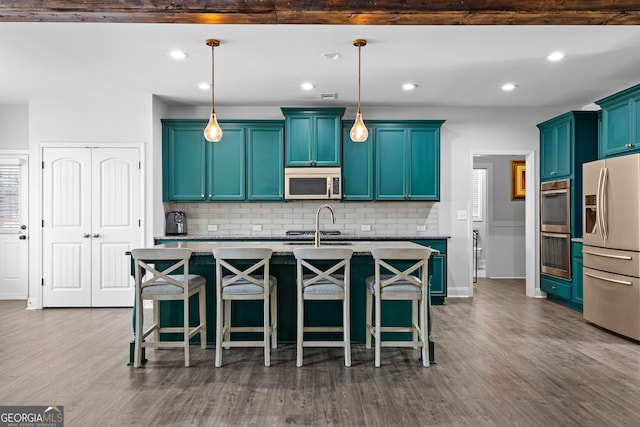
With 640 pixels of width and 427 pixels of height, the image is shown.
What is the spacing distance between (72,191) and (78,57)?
1.95 metres

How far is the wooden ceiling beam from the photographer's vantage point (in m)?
2.67

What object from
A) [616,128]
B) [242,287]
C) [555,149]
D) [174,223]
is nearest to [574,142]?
[555,149]

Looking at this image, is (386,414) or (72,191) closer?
(386,414)

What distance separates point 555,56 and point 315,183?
3053mm

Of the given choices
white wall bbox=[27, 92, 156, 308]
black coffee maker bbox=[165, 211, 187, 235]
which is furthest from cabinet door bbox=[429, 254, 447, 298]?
white wall bbox=[27, 92, 156, 308]

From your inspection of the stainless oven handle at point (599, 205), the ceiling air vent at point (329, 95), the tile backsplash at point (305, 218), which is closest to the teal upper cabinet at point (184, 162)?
the tile backsplash at point (305, 218)

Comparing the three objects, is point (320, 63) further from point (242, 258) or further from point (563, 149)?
point (563, 149)

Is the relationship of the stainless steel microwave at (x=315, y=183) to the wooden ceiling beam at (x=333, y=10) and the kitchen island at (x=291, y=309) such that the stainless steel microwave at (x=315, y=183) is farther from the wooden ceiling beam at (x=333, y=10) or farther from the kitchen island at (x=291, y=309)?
the wooden ceiling beam at (x=333, y=10)

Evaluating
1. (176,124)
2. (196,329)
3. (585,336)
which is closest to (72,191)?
(176,124)

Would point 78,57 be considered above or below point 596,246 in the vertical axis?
above

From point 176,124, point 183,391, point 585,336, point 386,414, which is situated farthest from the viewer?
point 176,124

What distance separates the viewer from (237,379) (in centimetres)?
324

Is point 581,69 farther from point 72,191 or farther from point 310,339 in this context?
point 72,191

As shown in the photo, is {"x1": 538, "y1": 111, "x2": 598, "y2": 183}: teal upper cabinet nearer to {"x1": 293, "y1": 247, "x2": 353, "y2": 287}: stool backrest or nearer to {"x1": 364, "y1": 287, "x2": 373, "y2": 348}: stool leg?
{"x1": 364, "y1": 287, "x2": 373, "y2": 348}: stool leg
